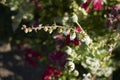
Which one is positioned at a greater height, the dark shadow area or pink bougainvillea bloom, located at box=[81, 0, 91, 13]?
the dark shadow area

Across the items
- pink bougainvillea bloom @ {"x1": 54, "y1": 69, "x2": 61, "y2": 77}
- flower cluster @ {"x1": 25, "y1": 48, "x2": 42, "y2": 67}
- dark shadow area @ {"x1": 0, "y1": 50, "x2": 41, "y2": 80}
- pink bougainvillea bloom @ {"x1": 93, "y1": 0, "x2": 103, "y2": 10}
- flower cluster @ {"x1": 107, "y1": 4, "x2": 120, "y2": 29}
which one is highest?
dark shadow area @ {"x1": 0, "y1": 50, "x2": 41, "y2": 80}

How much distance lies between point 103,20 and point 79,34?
2.86 feet

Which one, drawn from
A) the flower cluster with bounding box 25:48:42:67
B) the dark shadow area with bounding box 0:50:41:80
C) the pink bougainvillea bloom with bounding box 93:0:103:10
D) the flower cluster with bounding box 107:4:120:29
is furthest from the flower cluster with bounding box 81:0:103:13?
the dark shadow area with bounding box 0:50:41:80

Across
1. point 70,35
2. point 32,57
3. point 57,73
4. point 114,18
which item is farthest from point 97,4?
point 32,57

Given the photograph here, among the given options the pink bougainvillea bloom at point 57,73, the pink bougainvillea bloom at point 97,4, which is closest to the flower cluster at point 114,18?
the pink bougainvillea bloom at point 97,4

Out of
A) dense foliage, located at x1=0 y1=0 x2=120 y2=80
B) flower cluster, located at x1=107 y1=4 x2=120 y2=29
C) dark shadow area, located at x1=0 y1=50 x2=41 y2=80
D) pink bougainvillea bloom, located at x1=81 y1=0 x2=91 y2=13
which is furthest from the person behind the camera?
dark shadow area, located at x1=0 y1=50 x2=41 y2=80

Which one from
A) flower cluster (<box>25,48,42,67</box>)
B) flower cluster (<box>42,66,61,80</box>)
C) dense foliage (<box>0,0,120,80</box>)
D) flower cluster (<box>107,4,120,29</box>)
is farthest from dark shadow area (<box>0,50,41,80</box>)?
flower cluster (<box>107,4,120,29</box>)

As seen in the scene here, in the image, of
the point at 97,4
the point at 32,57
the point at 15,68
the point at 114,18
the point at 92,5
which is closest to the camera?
the point at 114,18

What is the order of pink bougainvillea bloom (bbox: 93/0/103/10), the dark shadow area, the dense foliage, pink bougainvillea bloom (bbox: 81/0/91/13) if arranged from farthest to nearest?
the dark shadow area < pink bougainvillea bloom (bbox: 81/0/91/13) < pink bougainvillea bloom (bbox: 93/0/103/10) < the dense foliage

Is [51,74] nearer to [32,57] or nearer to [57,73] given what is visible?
[57,73]

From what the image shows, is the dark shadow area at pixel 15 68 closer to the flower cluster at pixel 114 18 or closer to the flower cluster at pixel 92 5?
the flower cluster at pixel 92 5

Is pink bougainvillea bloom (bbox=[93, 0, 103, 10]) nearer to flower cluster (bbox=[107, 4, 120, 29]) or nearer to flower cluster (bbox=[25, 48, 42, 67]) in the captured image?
flower cluster (bbox=[107, 4, 120, 29])

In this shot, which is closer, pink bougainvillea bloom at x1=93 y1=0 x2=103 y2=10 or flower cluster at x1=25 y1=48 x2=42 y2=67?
pink bougainvillea bloom at x1=93 y1=0 x2=103 y2=10

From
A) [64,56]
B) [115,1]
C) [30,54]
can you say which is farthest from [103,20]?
[30,54]
